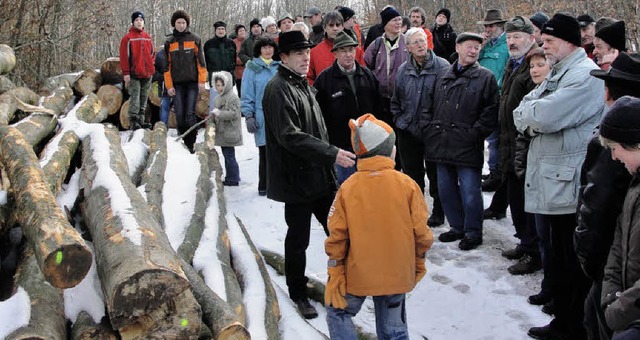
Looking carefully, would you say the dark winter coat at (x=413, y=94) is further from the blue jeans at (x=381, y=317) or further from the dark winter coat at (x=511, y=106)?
the blue jeans at (x=381, y=317)

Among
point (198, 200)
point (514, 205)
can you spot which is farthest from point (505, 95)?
point (198, 200)

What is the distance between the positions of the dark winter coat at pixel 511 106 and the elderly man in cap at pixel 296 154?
190cm

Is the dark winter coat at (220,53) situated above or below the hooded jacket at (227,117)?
above

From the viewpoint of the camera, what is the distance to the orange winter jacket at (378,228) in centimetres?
372

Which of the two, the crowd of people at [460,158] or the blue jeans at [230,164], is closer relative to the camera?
the crowd of people at [460,158]

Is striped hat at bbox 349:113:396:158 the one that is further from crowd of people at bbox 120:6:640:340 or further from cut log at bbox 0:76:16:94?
cut log at bbox 0:76:16:94

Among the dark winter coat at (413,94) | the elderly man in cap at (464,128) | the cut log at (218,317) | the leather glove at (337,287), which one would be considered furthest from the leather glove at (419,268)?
the dark winter coat at (413,94)

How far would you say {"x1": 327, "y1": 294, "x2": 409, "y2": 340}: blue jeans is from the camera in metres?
3.88

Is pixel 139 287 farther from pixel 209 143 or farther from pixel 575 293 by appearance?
pixel 209 143

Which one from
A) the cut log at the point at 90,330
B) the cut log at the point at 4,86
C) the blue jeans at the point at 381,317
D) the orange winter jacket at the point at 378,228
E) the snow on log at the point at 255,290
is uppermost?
the cut log at the point at 4,86

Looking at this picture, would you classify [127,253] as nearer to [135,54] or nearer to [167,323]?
[167,323]

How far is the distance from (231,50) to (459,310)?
10579mm

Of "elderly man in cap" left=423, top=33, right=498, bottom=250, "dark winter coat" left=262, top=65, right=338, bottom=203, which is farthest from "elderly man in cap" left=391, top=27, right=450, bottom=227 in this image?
"dark winter coat" left=262, top=65, right=338, bottom=203

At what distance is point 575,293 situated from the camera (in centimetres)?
442
